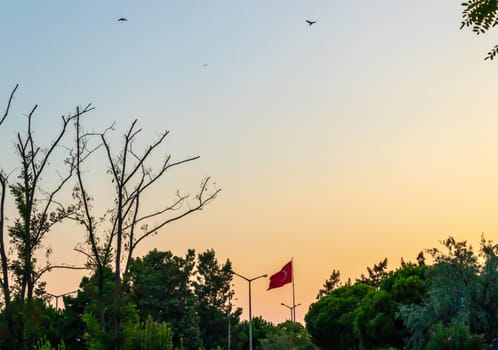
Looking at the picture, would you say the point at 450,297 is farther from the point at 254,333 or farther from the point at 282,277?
the point at 254,333

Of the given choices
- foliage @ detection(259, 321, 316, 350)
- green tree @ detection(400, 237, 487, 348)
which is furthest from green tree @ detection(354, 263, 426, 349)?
foliage @ detection(259, 321, 316, 350)

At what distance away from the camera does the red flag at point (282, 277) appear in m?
70.3

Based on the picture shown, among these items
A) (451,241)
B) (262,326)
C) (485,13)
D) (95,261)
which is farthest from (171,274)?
(485,13)

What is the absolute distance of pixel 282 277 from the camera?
231 feet

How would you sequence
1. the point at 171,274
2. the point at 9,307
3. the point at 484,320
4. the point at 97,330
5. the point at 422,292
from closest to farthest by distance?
the point at 9,307 → the point at 97,330 → the point at 484,320 → the point at 422,292 → the point at 171,274

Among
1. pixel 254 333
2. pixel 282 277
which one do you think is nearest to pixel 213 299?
pixel 254 333

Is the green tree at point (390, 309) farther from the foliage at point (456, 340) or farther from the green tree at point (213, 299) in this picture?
the green tree at point (213, 299)

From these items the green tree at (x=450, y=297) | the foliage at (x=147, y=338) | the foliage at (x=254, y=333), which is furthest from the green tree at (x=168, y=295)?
the foliage at (x=147, y=338)

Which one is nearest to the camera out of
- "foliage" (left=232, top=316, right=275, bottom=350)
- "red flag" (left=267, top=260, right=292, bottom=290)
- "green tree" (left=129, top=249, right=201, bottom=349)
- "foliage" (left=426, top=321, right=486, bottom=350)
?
"foliage" (left=426, top=321, right=486, bottom=350)

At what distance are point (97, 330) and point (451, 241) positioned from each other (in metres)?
25.4

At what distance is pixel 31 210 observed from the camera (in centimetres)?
3794

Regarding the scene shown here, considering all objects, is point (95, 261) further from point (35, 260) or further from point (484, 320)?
point (484, 320)

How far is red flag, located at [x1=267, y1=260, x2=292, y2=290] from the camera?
70312 mm

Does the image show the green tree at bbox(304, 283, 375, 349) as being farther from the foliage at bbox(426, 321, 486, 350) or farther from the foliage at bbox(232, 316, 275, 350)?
the foliage at bbox(426, 321, 486, 350)
